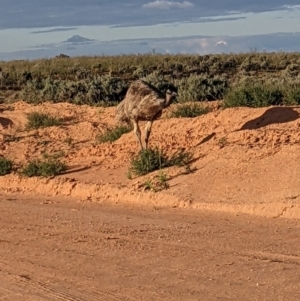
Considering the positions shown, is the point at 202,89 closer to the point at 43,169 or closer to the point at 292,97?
the point at 292,97

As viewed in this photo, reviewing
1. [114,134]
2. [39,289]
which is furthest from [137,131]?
[39,289]

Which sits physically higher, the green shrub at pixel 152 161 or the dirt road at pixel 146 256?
the green shrub at pixel 152 161

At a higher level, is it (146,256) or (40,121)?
(40,121)

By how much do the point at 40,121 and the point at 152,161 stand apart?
22.1 feet

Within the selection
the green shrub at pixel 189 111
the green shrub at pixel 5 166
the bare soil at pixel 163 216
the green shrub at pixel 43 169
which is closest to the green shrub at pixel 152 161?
the bare soil at pixel 163 216

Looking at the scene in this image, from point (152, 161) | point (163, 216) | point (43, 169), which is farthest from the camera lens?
point (43, 169)

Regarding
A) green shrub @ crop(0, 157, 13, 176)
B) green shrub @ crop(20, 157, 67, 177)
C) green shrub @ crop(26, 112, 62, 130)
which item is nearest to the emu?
green shrub @ crop(20, 157, 67, 177)

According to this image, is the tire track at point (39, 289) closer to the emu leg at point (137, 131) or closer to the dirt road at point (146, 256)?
the dirt road at point (146, 256)

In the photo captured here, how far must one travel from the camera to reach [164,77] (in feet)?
108

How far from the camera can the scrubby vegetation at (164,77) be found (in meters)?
19.7

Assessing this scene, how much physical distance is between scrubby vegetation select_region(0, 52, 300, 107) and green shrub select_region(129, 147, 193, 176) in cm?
396

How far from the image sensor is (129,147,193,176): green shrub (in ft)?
46.2

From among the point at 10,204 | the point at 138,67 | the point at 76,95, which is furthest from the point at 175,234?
the point at 138,67

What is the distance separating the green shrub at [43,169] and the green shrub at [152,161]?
1.72 m
